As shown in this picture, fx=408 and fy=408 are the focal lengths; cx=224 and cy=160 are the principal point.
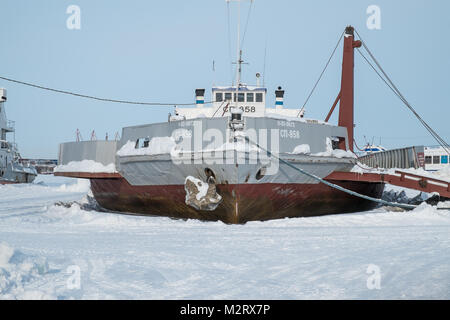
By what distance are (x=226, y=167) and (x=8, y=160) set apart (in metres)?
30.2

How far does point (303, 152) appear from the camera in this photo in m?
9.27

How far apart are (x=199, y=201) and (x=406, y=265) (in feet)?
15.9

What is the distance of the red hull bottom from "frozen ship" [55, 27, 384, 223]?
2cm

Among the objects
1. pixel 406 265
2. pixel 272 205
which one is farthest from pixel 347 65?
pixel 406 265

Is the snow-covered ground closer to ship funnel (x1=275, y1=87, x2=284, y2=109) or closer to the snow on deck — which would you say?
the snow on deck

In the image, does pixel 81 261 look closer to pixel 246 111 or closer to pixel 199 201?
pixel 199 201

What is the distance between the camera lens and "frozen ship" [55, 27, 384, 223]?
858cm

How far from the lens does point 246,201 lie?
8703 millimetres

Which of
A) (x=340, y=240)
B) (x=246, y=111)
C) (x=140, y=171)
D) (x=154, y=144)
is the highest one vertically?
(x=246, y=111)

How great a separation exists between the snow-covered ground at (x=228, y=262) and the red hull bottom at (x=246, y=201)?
0.96 meters

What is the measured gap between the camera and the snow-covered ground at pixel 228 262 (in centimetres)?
346

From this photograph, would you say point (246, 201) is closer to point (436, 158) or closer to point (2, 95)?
point (2, 95)

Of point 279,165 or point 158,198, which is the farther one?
point 158,198

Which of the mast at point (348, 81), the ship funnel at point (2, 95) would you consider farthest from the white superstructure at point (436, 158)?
the ship funnel at point (2, 95)
